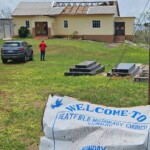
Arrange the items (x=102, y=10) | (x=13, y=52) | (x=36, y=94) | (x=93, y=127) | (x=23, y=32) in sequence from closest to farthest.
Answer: (x=93, y=127) < (x=36, y=94) < (x=13, y=52) < (x=23, y=32) < (x=102, y=10)

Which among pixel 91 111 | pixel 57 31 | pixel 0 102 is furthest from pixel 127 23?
pixel 91 111

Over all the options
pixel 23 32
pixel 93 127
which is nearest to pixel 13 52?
pixel 93 127

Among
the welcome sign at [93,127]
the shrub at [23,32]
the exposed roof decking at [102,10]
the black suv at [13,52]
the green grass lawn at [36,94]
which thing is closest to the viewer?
the welcome sign at [93,127]

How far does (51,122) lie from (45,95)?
30.3 ft

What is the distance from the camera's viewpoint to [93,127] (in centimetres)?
374

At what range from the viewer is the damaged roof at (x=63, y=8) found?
50500mm

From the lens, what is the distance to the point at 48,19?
49875 millimetres

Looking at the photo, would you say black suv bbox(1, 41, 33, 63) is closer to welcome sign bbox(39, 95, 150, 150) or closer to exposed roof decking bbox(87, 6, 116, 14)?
welcome sign bbox(39, 95, 150, 150)

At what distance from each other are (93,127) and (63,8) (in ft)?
163

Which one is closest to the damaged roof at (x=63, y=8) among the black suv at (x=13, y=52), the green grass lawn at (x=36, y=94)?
the black suv at (x=13, y=52)

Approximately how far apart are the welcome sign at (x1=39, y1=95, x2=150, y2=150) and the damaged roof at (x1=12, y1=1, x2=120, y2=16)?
46434 millimetres

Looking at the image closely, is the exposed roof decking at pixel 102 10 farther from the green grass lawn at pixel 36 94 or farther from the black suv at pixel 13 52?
the green grass lawn at pixel 36 94

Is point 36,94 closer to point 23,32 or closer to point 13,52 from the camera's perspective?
point 13,52

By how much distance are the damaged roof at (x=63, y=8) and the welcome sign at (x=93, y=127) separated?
152 ft
